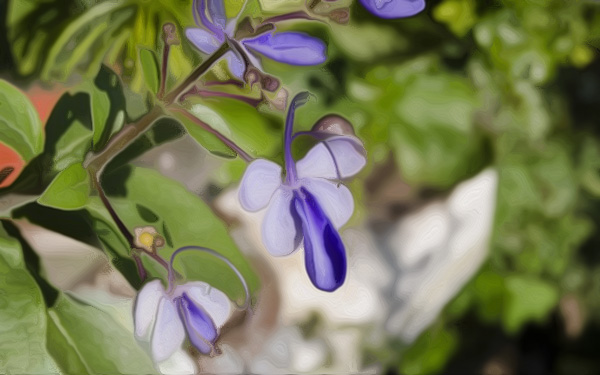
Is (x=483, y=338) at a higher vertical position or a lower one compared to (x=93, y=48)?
lower

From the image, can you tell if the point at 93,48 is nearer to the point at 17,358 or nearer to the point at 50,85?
the point at 50,85

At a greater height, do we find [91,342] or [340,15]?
[340,15]

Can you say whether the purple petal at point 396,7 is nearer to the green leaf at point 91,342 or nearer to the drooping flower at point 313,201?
the drooping flower at point 313,201

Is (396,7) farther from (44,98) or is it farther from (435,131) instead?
(44,98)

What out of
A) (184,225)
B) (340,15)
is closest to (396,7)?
(340,15)

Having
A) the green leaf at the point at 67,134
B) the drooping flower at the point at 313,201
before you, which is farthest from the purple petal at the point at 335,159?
the green leaf at the point at 67,134

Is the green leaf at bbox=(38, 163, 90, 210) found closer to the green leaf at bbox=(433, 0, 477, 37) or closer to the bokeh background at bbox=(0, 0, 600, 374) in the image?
the bokeh background at bbox=(0, 0, 600, 374)

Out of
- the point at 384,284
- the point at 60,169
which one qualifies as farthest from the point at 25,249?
the point at 384,284
